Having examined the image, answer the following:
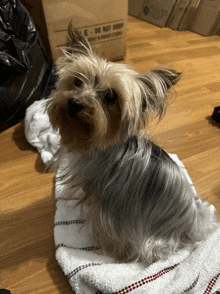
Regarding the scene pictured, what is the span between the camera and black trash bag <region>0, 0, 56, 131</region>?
5.04 feet

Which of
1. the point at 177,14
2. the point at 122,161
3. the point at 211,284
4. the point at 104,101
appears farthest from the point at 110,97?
the point at 177,14

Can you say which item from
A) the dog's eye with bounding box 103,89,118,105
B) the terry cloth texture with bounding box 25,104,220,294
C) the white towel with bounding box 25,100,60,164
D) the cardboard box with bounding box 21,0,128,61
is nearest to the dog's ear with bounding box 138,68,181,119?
the dog's eye with bounding box 103,89,118,105

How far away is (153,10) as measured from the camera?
344cm

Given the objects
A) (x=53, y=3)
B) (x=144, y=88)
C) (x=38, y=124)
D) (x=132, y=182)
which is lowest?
(x=38, y=124)

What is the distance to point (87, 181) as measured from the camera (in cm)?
105

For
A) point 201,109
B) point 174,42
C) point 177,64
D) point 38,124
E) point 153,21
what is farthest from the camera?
point 153,21

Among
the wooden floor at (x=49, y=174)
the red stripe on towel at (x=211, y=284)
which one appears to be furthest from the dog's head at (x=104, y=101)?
the red stripe on towel at (x=211, y=284)

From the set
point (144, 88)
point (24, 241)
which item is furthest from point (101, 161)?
point (24, 241)

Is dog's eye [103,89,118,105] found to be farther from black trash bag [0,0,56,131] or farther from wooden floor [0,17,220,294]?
black trash bag [0,0,56,131]

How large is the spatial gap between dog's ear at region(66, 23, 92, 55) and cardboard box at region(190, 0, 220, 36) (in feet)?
9.22

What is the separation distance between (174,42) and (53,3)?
181cm

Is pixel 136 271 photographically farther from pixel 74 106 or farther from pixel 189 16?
pixel 189 16

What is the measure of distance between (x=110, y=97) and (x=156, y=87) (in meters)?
0.17

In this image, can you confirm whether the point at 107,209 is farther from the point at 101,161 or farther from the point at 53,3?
the point at 53,3
